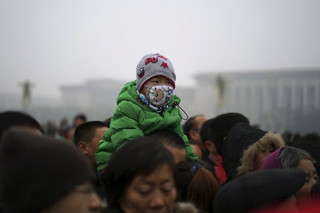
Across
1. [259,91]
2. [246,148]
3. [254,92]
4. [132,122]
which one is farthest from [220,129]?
[259,91]

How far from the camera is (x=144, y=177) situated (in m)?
1.72

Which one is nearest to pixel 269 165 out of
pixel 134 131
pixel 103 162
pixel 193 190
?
pixel 193 190

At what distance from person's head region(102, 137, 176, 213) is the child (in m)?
0.59

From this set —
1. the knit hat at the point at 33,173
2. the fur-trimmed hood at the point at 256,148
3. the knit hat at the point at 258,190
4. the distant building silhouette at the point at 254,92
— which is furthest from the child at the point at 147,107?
the distant building silhouette at the point at 254,92

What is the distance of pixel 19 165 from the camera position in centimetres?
138

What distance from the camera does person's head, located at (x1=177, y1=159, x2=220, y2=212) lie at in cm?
219

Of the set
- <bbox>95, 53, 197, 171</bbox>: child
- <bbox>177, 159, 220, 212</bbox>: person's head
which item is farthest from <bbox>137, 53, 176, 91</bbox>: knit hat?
<bbox>177, 159, 220, 212</bbox>: person's head

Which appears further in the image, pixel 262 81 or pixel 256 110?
pixel 262 81

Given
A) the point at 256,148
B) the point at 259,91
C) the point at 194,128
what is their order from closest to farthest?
the point at 256,148 → the point at 194,128 → the point at 259,91

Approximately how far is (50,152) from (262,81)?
6293 centimetres

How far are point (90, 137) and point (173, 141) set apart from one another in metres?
0.95

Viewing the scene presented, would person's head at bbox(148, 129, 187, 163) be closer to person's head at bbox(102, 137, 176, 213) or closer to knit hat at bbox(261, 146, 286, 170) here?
knit hat at bbox(261, 146, 286, 170)

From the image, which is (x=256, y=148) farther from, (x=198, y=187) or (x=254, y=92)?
(x=254, y=92)

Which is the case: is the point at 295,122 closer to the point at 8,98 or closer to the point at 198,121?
the point at 198,121
